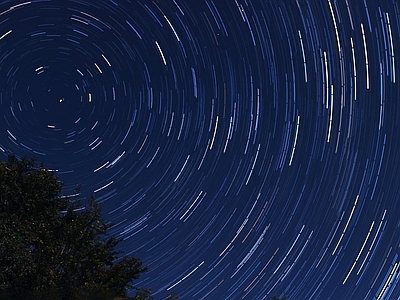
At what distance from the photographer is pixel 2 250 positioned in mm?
22141

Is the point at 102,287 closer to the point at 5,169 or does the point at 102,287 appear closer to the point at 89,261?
the point at 89,261

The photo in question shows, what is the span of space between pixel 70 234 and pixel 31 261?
8.16ft

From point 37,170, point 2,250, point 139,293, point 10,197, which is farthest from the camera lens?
point 139,293

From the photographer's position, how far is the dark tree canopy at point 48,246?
22.5 metres

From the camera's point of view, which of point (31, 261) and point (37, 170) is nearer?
point (31, 261)

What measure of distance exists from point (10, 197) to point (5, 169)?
1.48 meters

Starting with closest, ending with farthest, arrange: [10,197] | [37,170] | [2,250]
→ [2,250] → [10,197] → [37,170]

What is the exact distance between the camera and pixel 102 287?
24.8 meters

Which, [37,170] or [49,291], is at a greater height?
[37,170]

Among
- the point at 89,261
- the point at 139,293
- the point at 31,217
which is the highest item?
the point at 31,217

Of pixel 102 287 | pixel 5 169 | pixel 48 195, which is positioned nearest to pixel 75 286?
pixel 102 287

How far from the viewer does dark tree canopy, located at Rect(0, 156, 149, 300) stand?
2252cm

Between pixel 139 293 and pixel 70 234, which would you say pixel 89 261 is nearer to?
pixel 70 234

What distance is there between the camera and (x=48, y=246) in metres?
23.4
